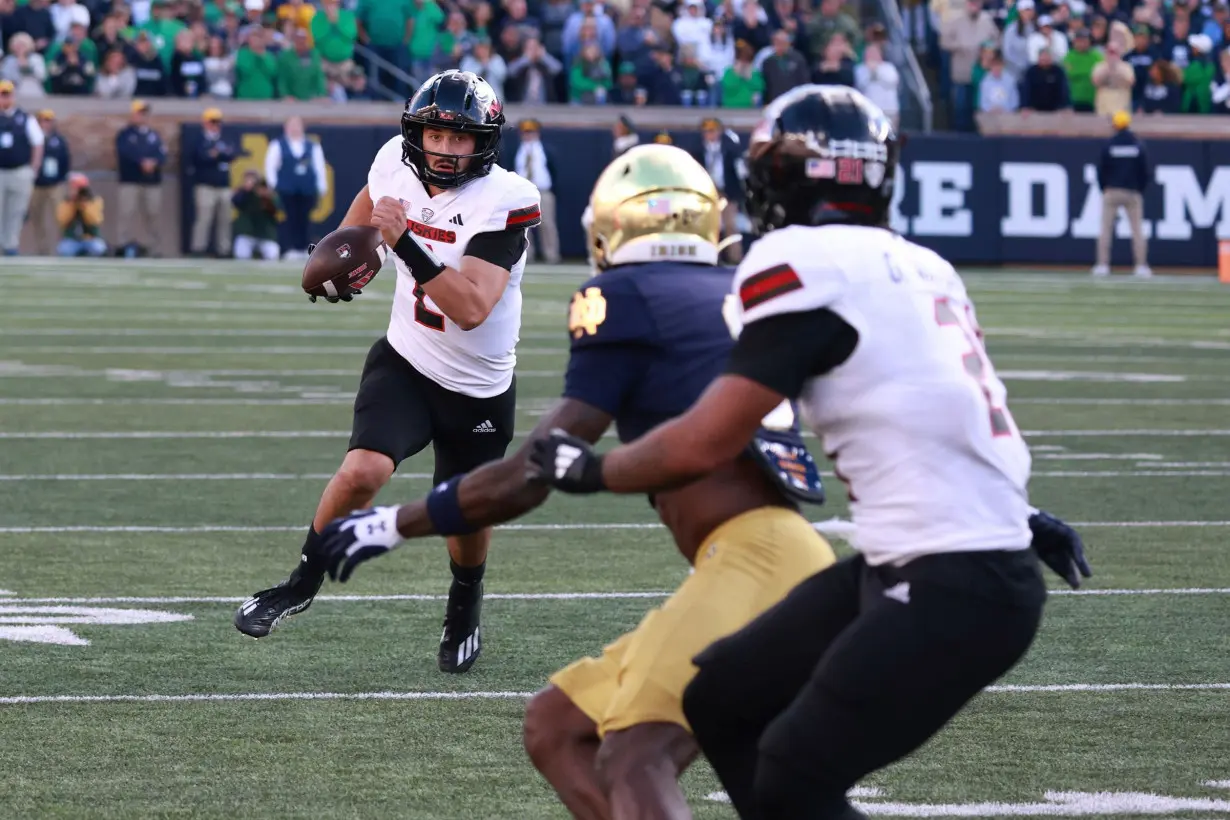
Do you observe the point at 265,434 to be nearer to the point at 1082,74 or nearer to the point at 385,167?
the point at 385,167

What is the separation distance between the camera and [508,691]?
Result: 18.8 ft

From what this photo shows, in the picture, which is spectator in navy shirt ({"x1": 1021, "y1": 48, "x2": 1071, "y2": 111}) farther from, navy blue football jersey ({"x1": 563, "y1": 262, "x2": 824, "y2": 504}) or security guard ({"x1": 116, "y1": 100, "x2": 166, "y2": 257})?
navy blue football jersey ({"x1": 563, "y1": 262, "x2": 824, "y2": 504})

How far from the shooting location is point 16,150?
2305 cm

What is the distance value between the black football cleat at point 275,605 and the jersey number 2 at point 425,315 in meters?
0.76

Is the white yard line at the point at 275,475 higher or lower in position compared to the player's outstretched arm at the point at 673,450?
lower

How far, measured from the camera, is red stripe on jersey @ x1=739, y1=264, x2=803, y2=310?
325cm

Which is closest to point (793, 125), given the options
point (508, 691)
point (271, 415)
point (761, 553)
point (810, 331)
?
point (810, 331)

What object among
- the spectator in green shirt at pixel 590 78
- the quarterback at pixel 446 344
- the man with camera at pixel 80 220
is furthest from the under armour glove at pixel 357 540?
the spectator in green shirt at pixel 590 78

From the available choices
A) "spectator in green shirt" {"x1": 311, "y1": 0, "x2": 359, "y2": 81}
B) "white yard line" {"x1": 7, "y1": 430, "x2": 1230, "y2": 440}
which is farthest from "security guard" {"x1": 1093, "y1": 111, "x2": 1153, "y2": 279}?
"white yard line" {"x1": 7, "y1": 430, "x2": 1230, "y2": 440}

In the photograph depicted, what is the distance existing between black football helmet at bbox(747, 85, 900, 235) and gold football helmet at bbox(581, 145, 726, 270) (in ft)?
1.35

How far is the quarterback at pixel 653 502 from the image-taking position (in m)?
3.62

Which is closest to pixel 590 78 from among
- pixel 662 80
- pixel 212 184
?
pixel 662 80

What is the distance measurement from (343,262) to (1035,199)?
2092 centimetres

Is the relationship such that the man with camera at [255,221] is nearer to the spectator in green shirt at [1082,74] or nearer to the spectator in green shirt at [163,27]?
the spectator in green shirt at [163,27]
